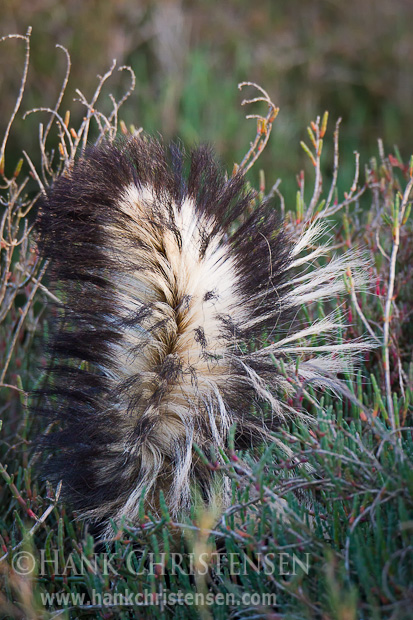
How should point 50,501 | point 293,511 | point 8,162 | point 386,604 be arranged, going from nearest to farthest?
point 386,604 → point 293,511 → point 50,501 → point 8,162

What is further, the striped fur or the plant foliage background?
the striped fur

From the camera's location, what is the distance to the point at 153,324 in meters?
1.65

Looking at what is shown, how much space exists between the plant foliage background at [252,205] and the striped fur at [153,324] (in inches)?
4.3

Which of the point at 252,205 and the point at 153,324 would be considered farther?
the point at 252,205

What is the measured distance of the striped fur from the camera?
1.62 meters

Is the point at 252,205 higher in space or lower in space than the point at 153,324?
higher

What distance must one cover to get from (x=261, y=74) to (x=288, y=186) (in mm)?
1784

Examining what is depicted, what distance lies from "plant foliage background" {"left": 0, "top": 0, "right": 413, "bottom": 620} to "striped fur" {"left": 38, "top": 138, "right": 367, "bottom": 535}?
0.11 metres

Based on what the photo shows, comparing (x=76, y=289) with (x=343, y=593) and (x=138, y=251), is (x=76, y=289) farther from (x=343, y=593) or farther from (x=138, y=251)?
(x=343, y=593)

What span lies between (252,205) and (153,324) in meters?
0.60

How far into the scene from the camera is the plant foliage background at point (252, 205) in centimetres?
143

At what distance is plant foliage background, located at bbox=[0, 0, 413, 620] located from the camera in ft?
4.69

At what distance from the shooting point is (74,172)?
5.37 ft

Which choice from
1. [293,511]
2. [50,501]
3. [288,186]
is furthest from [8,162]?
[293,511]
